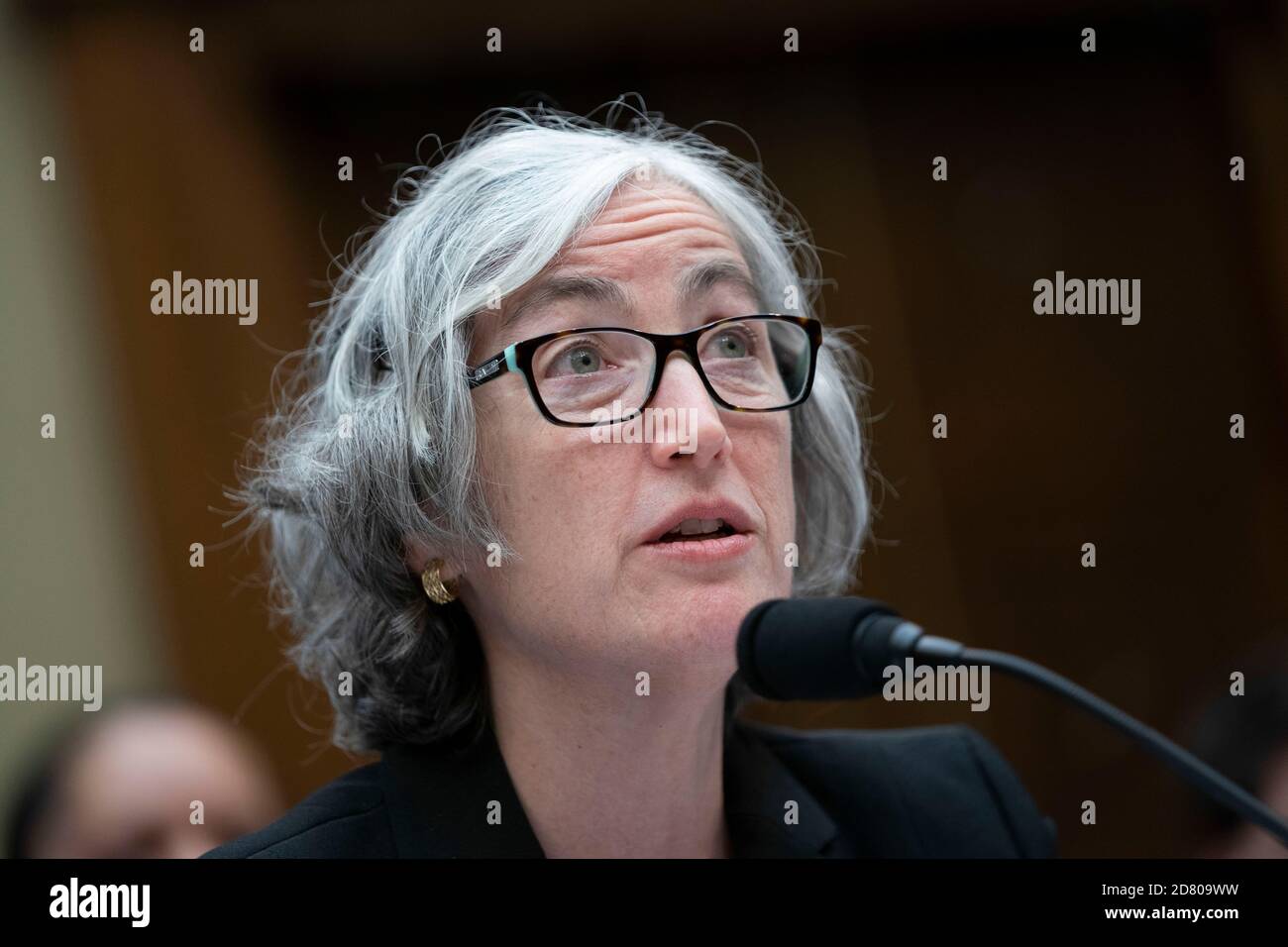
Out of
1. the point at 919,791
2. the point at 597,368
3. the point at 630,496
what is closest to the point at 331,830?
the point at 630,496

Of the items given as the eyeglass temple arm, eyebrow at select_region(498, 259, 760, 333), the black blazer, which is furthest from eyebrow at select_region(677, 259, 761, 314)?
the black blazer

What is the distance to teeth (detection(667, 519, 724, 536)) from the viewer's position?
1.55 meters

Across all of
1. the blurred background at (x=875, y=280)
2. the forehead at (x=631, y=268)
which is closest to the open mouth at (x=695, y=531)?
the forehead at (x=631, y=268)

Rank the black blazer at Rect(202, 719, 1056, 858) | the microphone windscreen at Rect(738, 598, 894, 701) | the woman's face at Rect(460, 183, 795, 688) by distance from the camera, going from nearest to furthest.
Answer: the microphone windscreen at Rect(738, 598, 894, 701) → the woman's face at Rect(460, 183, 795, 688) → the black blazer at Rect(202, 719, 1056, 858)

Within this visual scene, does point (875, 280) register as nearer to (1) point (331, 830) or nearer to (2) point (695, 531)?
(2) point (695, 531)

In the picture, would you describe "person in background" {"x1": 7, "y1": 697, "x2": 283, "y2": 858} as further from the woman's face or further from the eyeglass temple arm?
the eyeglass temple arm

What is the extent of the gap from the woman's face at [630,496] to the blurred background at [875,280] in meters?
0.67

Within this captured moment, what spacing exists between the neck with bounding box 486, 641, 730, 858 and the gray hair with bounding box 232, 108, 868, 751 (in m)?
0.13

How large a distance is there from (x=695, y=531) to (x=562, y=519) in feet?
0.54

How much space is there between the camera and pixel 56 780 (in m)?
2.00

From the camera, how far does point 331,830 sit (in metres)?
1.62

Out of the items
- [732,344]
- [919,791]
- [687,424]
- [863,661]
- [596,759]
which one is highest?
[732,344]

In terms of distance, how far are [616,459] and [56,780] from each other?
44.8 inches

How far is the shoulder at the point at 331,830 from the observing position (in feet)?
5.15
